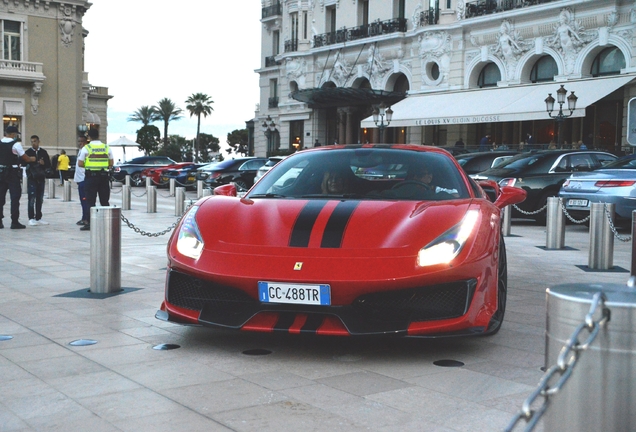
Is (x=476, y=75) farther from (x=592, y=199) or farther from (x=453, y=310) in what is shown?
(x=453, y=310)

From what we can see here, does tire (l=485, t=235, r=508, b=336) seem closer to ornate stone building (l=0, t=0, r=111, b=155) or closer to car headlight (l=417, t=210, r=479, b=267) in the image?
car headlight (l=417, t=210, r=479, b=267)

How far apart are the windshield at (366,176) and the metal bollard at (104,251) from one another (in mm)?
1715

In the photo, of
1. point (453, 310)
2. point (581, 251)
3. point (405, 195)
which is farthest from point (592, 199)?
point (453, 310)

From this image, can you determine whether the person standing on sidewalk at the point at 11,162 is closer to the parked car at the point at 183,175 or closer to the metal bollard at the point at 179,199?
the metal bollard at the point at 179,199

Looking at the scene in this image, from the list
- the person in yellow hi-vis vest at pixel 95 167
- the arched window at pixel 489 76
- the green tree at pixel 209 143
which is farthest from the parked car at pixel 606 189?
the green tree at pixel 209 143

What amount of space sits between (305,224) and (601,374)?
2.81 meters

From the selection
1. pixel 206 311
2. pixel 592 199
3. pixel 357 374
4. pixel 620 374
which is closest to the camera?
pixel 620 374

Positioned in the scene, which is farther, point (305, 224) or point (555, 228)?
point (555, 228)

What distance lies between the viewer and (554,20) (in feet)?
107

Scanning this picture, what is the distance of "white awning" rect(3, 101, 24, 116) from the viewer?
45.9 m

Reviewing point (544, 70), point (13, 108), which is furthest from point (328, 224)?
point (13, 108)

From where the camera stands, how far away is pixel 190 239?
5.13 meters

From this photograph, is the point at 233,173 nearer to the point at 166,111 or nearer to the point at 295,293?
the point at 295,293

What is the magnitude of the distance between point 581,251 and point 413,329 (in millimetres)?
7376
